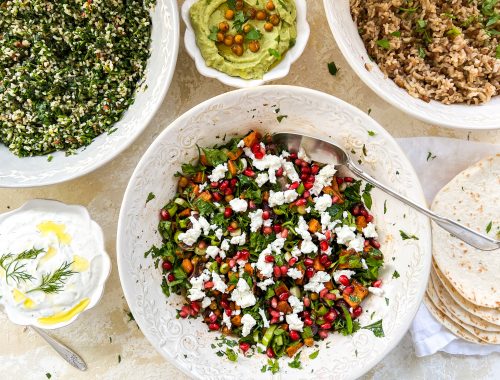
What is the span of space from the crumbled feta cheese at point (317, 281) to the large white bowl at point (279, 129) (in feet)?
1.04

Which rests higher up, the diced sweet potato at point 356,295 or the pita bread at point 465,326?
the diced sweet potato at point 356,295

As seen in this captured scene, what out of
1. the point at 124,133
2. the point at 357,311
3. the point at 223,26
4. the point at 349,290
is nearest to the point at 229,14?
the point at 223,26

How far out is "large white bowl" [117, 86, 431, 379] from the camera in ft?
9.28

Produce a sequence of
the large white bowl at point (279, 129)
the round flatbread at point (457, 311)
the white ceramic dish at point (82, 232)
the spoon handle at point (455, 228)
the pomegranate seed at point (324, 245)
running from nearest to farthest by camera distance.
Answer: the spoon handle at point (455, 228)
the large white bowl at point (279, 129)
the pomegranate seed at point (324, 245)
the white ceramic dish at point (82, 232)
the round flatbread at point (457, 311)

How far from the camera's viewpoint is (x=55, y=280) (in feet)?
9.64

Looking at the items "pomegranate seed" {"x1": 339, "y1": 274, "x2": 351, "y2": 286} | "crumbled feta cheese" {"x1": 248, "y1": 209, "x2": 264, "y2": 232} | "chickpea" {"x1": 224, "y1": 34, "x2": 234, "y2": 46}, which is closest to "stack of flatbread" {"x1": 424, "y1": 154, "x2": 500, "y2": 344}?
"pomegranate seed" {"x1": 339, "y1": 274, "x2": 351, "y2": 286}

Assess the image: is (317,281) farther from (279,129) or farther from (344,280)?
(279,129)

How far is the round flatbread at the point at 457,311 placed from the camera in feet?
10.8

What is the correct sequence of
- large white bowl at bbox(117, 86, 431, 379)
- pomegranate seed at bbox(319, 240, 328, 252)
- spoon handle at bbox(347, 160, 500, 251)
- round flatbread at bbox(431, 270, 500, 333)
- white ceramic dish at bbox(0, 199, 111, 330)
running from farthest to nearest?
round flatbread at bbox(431, 270, 500, 333), white ceramic dish at bbox(0, 199, 111, 330), pomegranate seed at bbox(319, 240, 328, 252), large white bowl at bbox(117, 86, 431, 379), spoon handle at bbox(347, 160, 500, 251)

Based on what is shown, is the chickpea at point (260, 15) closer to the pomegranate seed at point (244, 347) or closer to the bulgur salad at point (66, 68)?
the bulgur salad at point (66, 68)

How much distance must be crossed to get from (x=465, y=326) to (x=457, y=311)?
10 centimetres

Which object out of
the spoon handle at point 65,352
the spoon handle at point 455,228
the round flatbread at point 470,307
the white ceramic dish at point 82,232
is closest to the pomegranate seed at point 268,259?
the spoon handle at point 455,228

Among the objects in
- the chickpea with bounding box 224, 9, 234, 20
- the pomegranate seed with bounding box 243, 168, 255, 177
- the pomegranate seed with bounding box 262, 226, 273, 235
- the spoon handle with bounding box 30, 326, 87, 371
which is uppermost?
the chickpea with bounding box 224, 9, 234, 20

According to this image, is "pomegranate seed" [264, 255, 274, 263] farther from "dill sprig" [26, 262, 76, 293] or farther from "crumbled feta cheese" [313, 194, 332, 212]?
"dill sprig" [26, 262, 76, 293]
